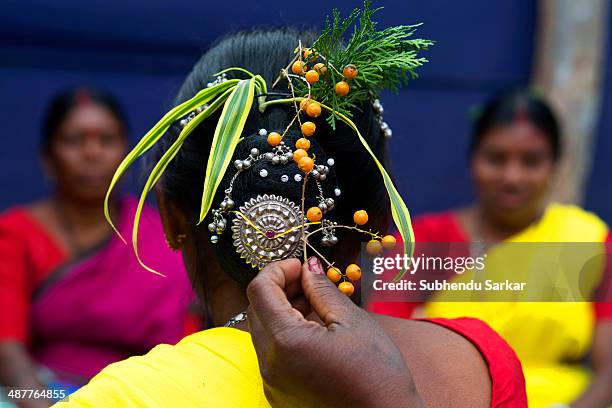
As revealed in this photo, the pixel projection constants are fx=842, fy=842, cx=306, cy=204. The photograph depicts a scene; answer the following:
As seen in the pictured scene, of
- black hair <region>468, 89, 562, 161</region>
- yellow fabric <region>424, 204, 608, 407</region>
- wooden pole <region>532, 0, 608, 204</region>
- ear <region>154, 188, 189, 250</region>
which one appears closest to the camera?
ear <region>154, 188, 189, 250</region>

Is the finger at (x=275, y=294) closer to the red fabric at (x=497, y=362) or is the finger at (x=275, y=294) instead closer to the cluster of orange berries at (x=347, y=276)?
the cluster of orange berries at (x=347, y=276)

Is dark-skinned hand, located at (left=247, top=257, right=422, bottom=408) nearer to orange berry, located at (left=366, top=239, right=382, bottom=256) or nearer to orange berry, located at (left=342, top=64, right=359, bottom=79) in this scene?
orange berry, located at (left=366, top=239, right=382, bottom=256)

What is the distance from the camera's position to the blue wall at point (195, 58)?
3.53 metres

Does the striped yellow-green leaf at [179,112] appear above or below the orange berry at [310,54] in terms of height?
below

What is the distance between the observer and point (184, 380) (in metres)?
1.12

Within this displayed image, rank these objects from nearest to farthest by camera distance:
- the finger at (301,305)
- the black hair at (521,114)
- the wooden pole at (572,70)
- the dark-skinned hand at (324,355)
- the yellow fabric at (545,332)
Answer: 1. the dark-skinned hand at (324,355)
2. the finger at (301,305)
3. the yellow fabric at (545,332)
4. the black hair at (521,114)
5. the wooden pole at (572,70)

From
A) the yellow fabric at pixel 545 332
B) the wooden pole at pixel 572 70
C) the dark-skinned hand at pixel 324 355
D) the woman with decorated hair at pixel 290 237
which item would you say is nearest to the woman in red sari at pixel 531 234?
the yellow fabric at pixel 545 332

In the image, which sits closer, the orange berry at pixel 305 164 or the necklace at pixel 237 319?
the orange berry at pixel 305 164

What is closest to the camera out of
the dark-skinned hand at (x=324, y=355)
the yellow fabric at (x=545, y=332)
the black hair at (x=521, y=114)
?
the dark-skinned hand at (x=324, y=355)

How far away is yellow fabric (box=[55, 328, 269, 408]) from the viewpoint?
1.10 metres

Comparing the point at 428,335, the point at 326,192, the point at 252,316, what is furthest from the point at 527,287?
the point at 252,316

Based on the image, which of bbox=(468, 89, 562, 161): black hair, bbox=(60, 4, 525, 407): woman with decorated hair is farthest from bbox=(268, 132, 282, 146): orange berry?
bbox=(468, 89, 562, 161): black hair

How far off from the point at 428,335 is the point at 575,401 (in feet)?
5.81

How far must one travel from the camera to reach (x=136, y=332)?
3.05m
